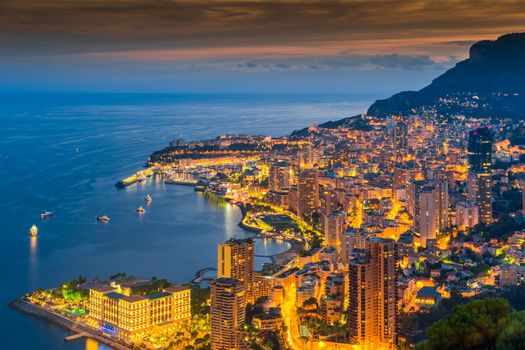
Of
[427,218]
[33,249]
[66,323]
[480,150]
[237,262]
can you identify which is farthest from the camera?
[480,150]

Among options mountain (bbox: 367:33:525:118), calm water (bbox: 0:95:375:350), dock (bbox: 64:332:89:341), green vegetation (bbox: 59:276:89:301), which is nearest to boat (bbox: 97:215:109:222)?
calm water (bbox: 0:95:375:350)

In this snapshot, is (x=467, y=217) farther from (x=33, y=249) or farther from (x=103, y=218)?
(x=33, y=249)

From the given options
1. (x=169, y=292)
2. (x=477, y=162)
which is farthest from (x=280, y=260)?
(x=477, y=162)

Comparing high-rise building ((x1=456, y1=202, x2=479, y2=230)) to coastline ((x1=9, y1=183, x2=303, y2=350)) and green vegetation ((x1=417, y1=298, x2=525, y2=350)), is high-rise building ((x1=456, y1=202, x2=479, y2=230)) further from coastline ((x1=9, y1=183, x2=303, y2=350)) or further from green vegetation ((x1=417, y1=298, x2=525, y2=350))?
green vegetation ((x1=417, y1=298, x2=525, y2=350))

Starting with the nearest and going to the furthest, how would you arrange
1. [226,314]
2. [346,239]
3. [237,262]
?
[226,314]
[237,262]
[346,239]

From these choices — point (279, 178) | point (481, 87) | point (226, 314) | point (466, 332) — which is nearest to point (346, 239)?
point (226, 314)

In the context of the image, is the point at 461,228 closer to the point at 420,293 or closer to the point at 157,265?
the point at 420,293

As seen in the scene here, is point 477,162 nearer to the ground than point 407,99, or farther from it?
nearer to the ground

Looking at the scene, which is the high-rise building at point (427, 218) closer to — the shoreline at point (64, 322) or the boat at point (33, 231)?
the shoreline at point (64, 322)
